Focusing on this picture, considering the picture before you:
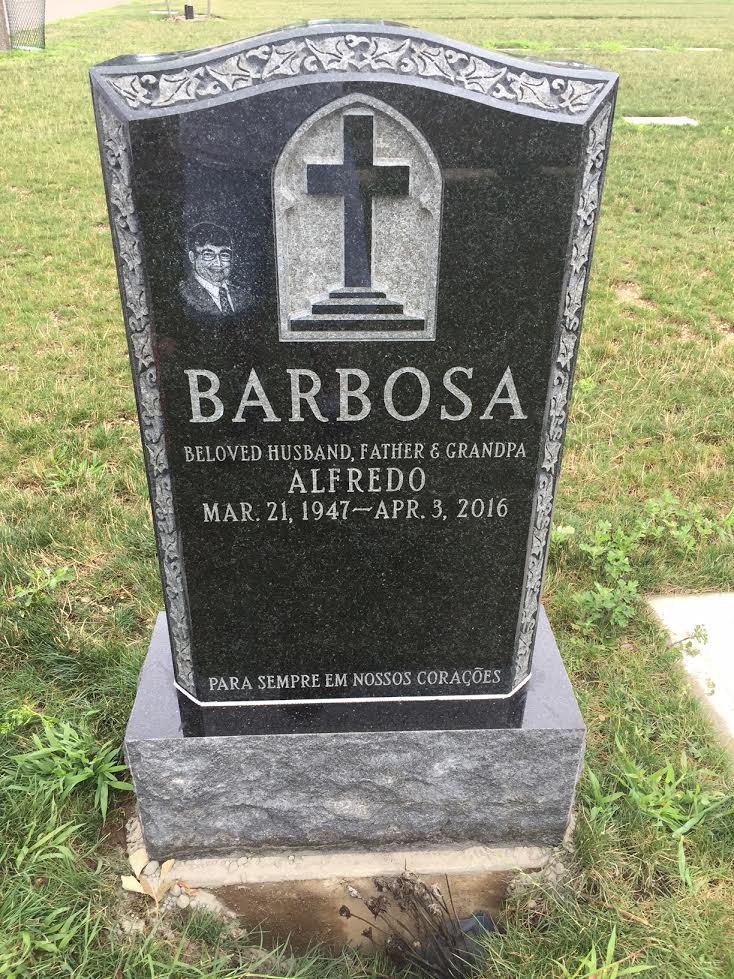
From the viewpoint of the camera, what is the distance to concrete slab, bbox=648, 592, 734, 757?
2.82 metres

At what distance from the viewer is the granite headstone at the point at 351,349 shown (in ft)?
5.61

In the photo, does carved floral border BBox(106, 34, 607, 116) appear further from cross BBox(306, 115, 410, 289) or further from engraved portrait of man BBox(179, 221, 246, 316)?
engraved portrait of man BBox(179, 221, 246, 316)

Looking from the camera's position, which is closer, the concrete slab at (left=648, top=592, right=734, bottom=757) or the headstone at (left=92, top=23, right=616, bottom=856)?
the headstone at (left=92, top=23, right=616, bottom=856)

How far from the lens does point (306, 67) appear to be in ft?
5.53

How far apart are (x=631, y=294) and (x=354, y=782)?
4563mm

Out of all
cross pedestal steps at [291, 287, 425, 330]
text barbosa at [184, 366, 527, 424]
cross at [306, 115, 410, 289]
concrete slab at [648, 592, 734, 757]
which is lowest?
concrete slab at [648, 592, 734, 757]

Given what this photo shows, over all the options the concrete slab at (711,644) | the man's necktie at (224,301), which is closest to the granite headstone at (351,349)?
the man's necktie at (224,301)

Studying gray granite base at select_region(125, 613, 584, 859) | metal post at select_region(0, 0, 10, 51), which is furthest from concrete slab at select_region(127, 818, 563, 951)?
metal post at select_region(0, 0, 10, 51)

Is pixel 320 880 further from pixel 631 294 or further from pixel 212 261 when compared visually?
pixel 631 294

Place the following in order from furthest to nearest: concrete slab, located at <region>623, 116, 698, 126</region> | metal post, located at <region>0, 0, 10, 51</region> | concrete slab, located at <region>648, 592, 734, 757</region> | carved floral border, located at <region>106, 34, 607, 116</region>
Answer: metal post, located at <region>0, 0, 10, 51</region> < concrete slab, located at <region>623, 116, 698, 126</region> < concrete slab, located at <region>648, 592, 734, 757</region> < carved floral border, located at <region>106, 34, 607, 116</region>

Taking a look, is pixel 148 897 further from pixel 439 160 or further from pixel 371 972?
pixel 439 160

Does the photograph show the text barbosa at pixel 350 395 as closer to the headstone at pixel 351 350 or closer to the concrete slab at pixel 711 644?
the headstone at pixel 351 350

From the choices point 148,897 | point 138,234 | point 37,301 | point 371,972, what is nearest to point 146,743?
point 148,897

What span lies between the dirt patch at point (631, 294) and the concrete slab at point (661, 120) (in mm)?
5195
